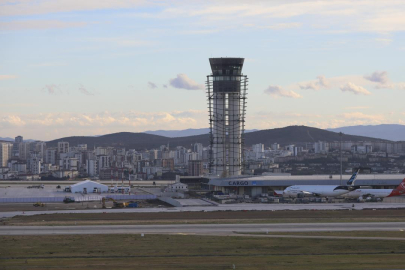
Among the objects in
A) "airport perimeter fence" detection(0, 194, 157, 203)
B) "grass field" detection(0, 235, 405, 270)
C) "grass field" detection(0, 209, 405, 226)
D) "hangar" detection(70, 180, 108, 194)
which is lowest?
"grass field" detection(0, 235, 405, 270)

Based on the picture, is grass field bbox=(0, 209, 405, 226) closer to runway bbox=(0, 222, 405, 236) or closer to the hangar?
runway bbox=(0, 222, 405, 236)

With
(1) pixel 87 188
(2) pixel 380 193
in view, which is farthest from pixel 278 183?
(1) pixel 87 188

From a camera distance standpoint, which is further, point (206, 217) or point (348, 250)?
point (206, 217)

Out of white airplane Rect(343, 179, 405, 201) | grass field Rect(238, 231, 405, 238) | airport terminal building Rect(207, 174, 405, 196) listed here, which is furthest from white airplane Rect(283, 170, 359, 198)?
grass field Rect(238, 231, 405, 238)

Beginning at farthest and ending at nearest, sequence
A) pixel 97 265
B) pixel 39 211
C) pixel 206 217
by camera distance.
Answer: pixel 39 211, pixel 206 217, pixel 97 265

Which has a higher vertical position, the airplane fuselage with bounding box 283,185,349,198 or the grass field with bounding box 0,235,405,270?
the airplane fuselage with bounding box 283,185,349,198

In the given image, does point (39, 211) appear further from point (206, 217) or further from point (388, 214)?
point (388, 214)

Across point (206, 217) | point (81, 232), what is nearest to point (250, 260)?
point (81, 232)
